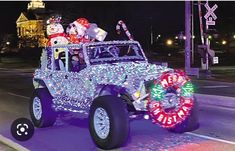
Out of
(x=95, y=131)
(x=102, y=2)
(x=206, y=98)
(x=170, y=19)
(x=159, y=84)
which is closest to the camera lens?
(x=159, y=84)

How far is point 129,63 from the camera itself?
393 inches

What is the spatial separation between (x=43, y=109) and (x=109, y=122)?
2.92 meters

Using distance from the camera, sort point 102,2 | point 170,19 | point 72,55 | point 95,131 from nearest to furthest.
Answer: point 95,131
point 72,55
point 102,2
point 170,19

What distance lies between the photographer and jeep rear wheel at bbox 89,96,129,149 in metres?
8.63

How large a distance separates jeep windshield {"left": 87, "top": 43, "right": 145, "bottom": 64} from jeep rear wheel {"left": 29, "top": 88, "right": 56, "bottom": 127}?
159cm

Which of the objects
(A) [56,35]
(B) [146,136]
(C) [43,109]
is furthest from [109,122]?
(A) [56,35]

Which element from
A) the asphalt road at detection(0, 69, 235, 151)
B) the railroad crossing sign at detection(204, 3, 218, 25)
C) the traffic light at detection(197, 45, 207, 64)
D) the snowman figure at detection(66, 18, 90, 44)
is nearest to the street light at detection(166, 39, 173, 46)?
the traffic light at detection(197, 45, 207, 64)

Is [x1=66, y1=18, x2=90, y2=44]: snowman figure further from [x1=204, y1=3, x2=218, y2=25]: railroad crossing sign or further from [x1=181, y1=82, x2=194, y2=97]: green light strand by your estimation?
[x1=204, y1=3, x2=218, y2=25]: railroad crossing sign

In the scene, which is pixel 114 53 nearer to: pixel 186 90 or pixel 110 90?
pixel 110 90

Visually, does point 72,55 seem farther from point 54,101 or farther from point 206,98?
point 206,98

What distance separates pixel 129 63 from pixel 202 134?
195cm

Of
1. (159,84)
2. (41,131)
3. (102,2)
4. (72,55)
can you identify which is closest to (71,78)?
(72,55)

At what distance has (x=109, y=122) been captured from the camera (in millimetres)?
8750

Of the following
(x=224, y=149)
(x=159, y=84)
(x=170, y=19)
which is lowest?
(x=224, y=149)
